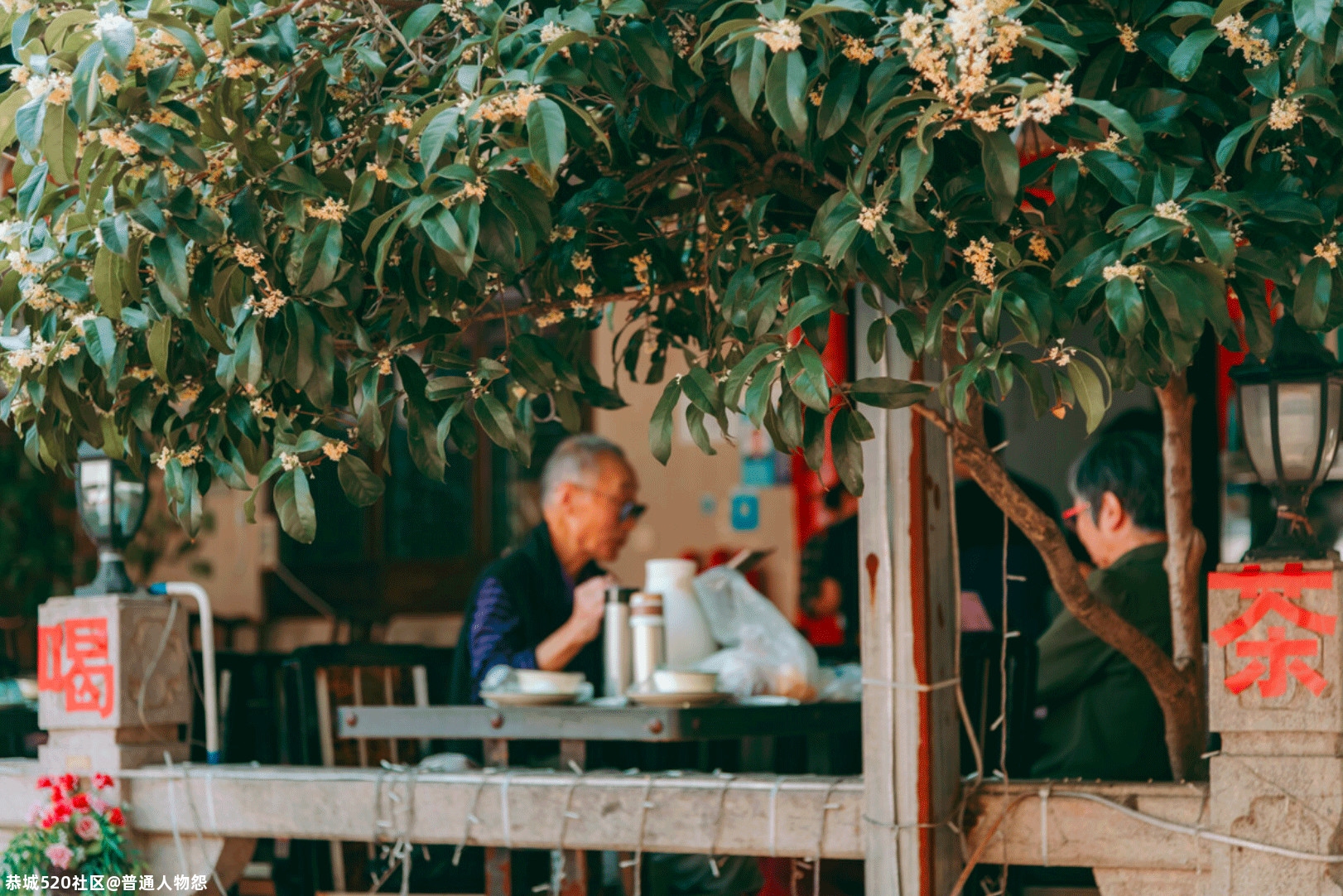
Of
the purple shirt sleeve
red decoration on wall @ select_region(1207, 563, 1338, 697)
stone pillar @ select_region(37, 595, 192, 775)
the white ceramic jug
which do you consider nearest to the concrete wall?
the purple shirt sleeve

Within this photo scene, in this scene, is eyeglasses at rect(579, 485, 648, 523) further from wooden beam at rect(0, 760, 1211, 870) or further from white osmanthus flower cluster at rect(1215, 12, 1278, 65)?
white osmanthus flower cluster at rect(1215, 12, 1278, 65)

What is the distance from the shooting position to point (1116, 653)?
141 inches

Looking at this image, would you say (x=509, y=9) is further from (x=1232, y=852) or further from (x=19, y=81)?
(x=1232, y=852)

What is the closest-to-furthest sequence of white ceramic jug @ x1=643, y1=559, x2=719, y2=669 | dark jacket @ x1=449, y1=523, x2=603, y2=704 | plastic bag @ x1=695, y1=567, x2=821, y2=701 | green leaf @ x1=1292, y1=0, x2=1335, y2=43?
green leaf @ x1=1292, y1=0, x2=1335, y2=43 → plastic bag @ x1=695, y1=567, x2=821, y2=701 → white ceramic jug @ x1=643, y1=559, x2=719, y2=669 → dark jacket @ x1=449, y1=523, x2=603, y2=704

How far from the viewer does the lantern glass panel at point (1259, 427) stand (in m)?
2.74

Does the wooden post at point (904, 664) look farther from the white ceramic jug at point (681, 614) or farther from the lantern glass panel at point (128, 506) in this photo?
the lantern glass panel at point (128, 506)

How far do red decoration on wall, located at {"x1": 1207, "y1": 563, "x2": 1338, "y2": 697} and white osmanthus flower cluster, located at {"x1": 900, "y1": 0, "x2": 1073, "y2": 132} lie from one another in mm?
1176

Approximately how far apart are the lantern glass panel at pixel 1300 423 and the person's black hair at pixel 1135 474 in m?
1.12

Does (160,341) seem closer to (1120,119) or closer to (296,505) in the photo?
(296,505)

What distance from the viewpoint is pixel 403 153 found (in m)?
2.05

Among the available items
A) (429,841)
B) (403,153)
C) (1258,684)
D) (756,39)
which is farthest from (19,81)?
(1258,684)

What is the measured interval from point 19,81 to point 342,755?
93.5 inches

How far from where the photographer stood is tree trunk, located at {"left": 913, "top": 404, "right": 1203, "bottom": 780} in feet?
8.79

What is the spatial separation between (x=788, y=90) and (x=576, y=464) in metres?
2.72
